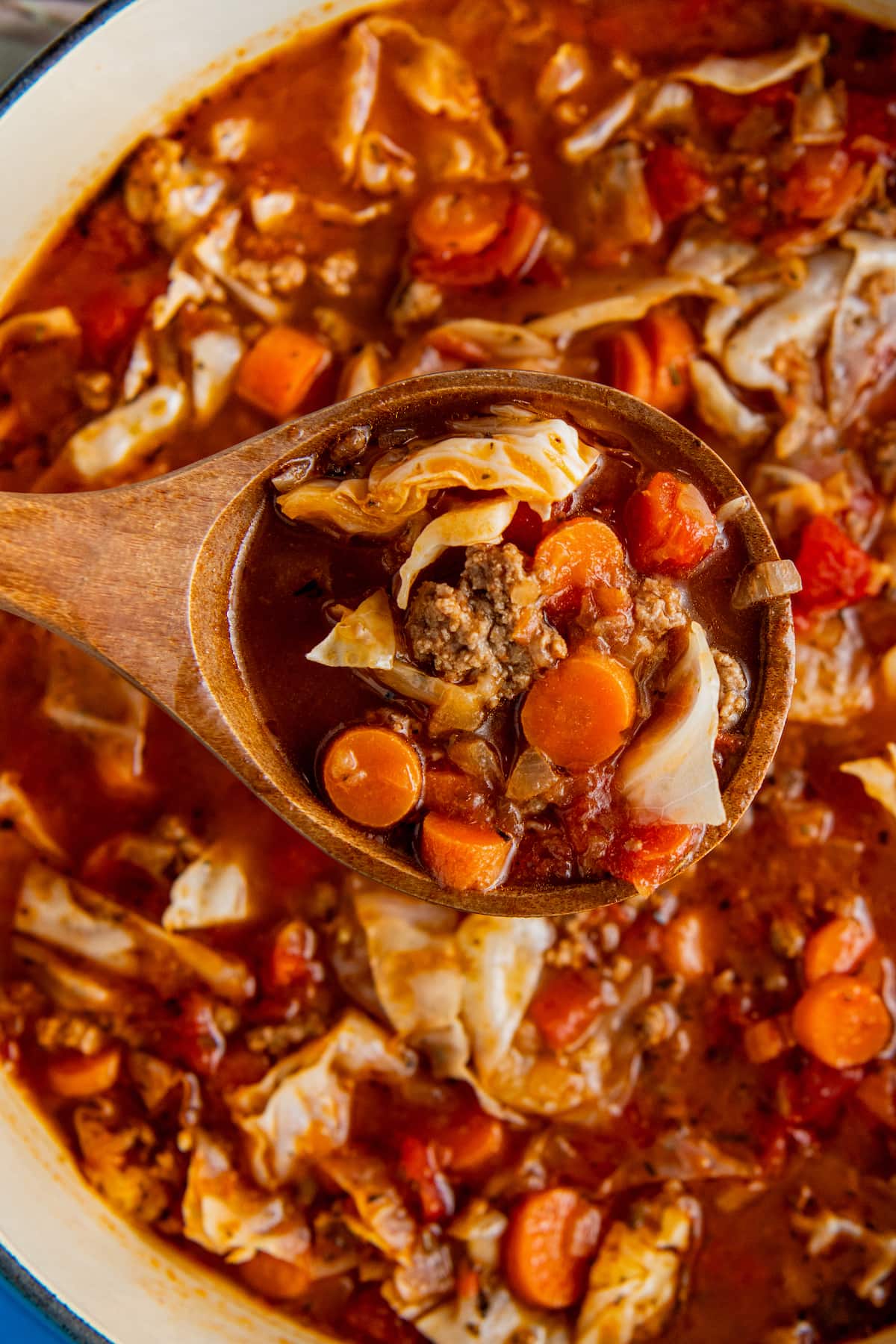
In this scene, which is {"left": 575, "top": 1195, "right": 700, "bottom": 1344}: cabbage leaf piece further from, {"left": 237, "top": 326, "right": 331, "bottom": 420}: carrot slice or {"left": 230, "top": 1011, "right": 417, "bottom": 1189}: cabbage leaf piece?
{"left": 237, "top": 326, "right": 331, "bottom": 420}: carrot slice

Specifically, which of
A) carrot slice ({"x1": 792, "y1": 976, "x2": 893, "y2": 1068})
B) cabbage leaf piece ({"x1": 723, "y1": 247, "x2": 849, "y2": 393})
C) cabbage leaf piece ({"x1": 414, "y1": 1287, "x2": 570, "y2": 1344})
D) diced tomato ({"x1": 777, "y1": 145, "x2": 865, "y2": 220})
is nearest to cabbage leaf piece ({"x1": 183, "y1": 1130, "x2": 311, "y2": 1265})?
cabbage leaf piece ({"x1": 414, "y1": 1287, "x2": 570, "y2": 1344})

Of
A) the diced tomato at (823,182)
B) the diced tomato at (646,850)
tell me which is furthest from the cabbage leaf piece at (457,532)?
the diced tomato at (823,182)

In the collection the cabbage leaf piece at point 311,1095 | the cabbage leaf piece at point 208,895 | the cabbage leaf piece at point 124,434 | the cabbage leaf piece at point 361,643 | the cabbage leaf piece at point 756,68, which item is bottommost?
the cabbage leaf piece at point 311,1095

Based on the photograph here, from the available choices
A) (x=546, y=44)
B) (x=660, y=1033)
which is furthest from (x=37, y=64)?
(x=660, y=1033)

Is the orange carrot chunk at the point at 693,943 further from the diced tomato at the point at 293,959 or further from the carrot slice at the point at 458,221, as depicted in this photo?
the carrot slice at the point at 458,221

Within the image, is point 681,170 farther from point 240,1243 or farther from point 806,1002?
point 240,1243
